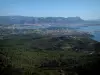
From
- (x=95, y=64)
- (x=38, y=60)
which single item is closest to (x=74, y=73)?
(x=95, y=64)

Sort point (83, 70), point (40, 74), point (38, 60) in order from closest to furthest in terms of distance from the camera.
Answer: point (40, 74) < point (83, 70) < point (38, 60)

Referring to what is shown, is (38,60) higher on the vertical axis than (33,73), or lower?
lower

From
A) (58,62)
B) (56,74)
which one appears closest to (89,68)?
(56,74)

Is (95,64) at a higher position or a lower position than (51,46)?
higher

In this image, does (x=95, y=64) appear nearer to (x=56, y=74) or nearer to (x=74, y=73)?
(x=74, y=73)

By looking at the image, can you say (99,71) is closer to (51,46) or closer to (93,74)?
(93,74)

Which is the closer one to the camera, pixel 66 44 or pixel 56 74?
pixel 56 74

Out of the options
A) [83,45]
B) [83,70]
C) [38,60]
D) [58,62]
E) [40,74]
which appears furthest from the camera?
[83,45]

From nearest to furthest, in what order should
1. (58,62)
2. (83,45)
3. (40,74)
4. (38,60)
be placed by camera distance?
1. (40,74)
2. (58,62)
3. (38,60)
4. (83,45)

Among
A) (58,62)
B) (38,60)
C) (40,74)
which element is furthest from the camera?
(38,60)
